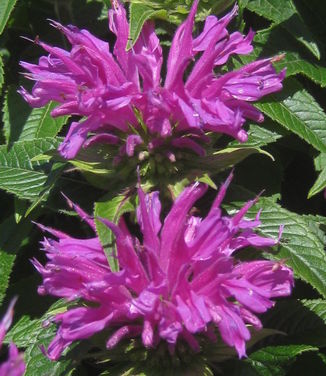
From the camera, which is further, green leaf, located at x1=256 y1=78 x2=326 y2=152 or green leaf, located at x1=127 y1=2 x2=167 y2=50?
green leaf, located at x1=256 y1=78 x2=326 y2=152

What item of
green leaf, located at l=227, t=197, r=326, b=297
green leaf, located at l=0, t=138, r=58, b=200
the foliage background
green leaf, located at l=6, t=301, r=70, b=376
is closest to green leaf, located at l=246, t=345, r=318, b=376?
the foliage background

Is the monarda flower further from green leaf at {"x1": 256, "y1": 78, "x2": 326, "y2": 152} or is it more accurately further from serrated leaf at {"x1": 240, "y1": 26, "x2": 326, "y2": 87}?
serrated leaf at {"x1": 240, "y1": 26, "x2": 326, "y2": 87}

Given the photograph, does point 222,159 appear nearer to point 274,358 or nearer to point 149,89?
point 149,89

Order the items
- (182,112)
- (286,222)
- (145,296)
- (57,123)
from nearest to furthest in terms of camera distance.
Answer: (145,296) → (182,112) → (286,222) → (57,123)

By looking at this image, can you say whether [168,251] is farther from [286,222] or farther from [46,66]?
[46,66]

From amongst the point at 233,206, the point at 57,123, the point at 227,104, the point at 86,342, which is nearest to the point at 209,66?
the point at 227,104

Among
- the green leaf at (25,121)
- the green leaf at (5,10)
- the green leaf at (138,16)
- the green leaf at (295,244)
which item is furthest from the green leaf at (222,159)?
the green leaf at (5,10)

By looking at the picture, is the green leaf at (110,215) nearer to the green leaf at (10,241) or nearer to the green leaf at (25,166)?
the green leaf at (25,166)
